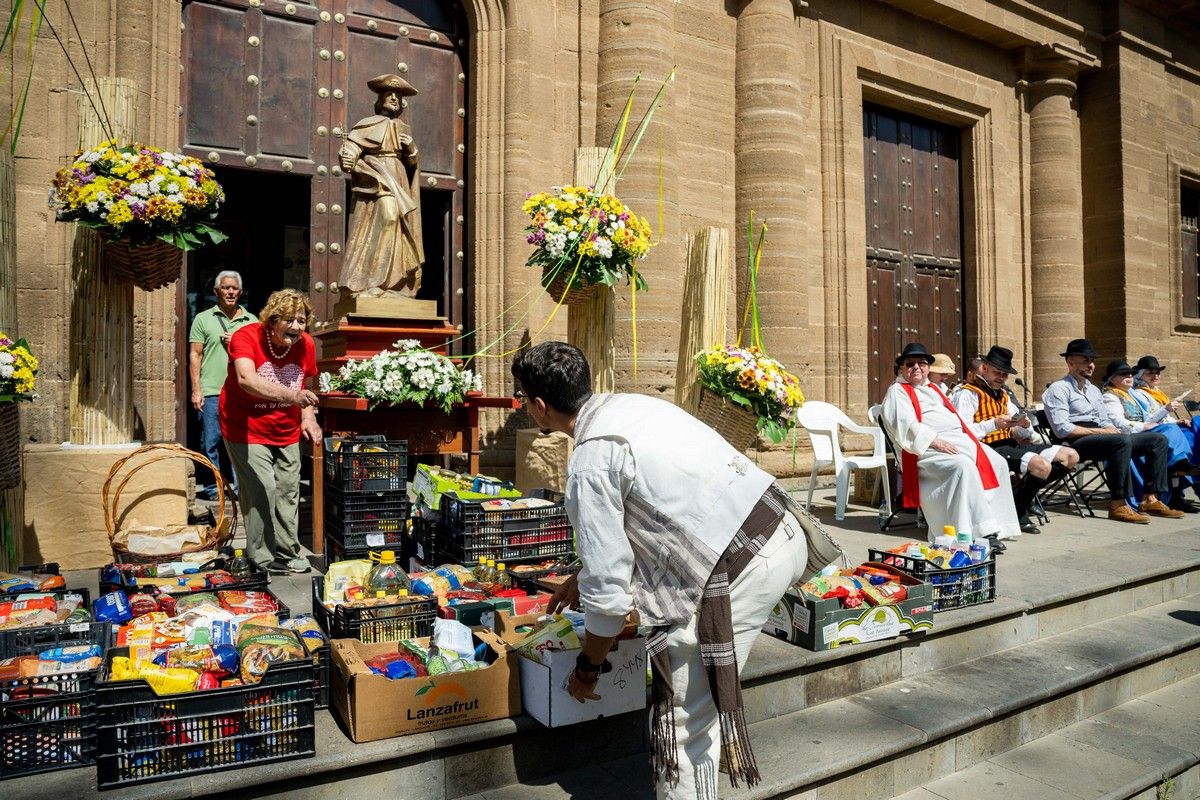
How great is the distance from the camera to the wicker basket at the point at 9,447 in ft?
15.3

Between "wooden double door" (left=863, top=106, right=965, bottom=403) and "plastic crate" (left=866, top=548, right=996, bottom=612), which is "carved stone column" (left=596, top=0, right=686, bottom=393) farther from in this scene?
"plastic crate" (left=866, top=548, right=996, bottom=612)

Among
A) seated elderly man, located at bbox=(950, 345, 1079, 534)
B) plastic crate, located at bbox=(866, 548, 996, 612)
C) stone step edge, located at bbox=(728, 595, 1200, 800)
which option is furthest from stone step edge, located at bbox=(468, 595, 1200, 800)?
seated elderly man, located at bbox=(950, 345, 1079, 534)

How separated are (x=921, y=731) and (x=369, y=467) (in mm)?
3259

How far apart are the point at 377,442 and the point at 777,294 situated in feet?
19.1

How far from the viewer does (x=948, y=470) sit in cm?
685

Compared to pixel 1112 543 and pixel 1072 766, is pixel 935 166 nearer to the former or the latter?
pixel 1112 543

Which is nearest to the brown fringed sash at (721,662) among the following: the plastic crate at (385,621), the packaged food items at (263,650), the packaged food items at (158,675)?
the packaged food items at (263,650)

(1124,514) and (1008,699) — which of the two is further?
(1124,514)

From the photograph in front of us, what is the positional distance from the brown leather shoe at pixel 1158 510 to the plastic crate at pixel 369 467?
725 centimetres

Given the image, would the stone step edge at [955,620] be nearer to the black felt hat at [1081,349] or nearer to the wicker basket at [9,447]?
the black felt hat at [1081,349]

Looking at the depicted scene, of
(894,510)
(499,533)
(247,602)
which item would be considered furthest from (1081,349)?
(247,602)

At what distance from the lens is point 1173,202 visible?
48.0 ft

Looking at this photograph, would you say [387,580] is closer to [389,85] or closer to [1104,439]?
[389,85]

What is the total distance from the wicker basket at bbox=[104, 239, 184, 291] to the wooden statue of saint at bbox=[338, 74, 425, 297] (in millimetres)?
1443
